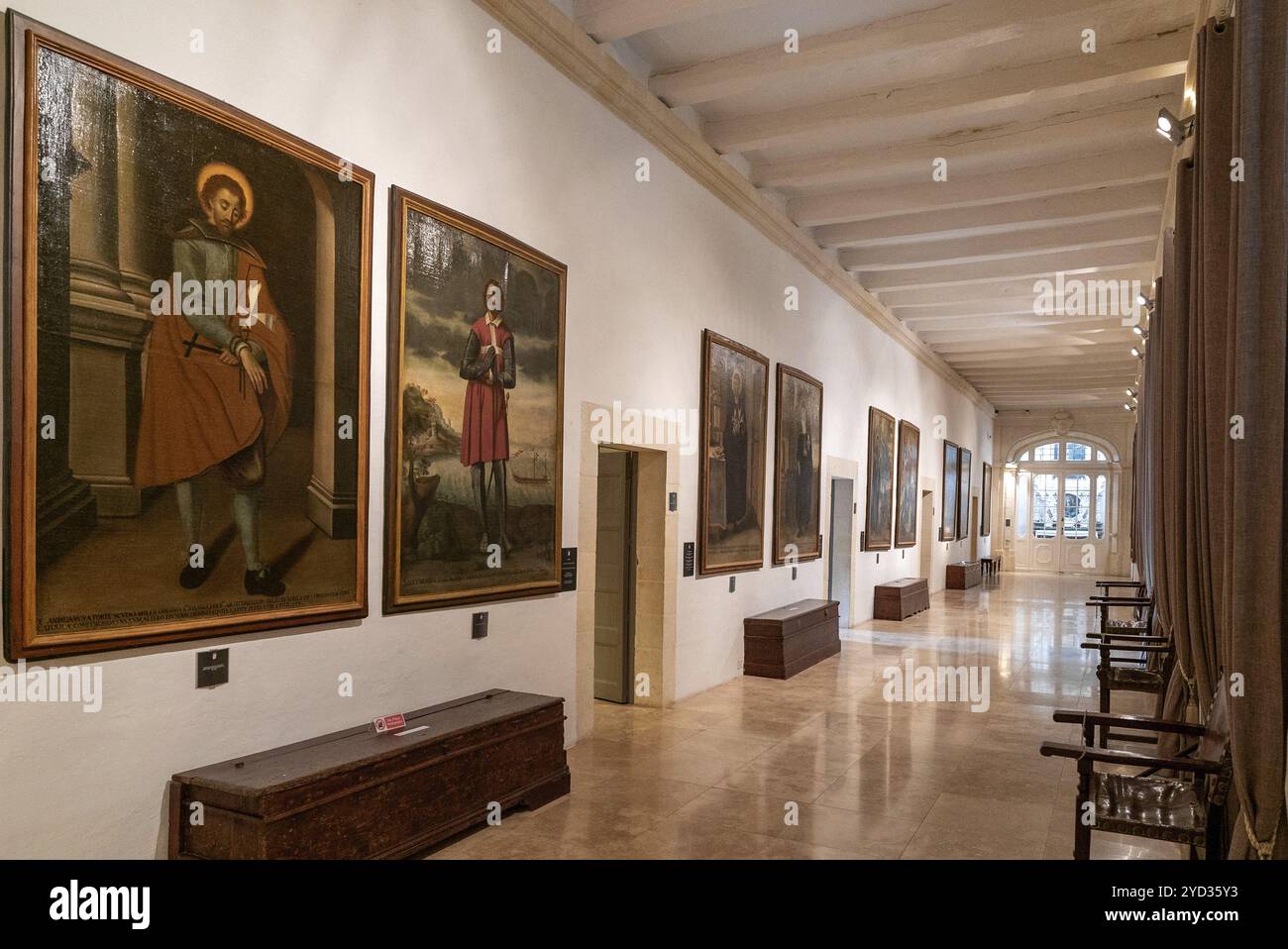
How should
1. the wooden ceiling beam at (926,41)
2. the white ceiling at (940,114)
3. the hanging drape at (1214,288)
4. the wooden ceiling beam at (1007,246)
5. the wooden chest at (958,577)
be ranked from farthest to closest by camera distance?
the wooden chest at (958,577) < the wooden ceiling beam at (1007,246) < the white ceiling at (940,114) < the wooden ceiling beam at (926,41) < the hanging drape at (1214,288)

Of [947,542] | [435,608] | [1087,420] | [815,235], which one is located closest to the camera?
[435,608]

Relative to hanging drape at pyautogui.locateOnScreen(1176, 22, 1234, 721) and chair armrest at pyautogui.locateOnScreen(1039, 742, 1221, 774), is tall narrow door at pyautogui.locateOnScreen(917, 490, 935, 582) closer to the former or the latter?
hanging drape at pyautogui.locateOnScreen(1176, 22, 1234, 721)

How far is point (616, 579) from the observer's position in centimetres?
924

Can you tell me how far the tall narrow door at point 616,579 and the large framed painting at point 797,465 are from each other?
120 inches

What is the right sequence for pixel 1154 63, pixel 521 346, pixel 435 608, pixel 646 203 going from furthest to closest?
pixel 646 203
pixel 1154 63
pixel 521 346
pixel 435 608

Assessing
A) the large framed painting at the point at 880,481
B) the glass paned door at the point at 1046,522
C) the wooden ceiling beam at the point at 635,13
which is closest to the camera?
the wooden ceiling beam at the point at 635,13

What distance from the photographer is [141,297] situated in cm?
404

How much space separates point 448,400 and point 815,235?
8426 millimetres

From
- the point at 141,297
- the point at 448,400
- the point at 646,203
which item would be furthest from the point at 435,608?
the point at 646,203

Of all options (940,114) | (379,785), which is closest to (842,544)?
(940,114)

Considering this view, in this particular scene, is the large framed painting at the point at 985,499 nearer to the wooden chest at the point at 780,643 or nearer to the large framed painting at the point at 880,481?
the large framed painting at the point at 880,481

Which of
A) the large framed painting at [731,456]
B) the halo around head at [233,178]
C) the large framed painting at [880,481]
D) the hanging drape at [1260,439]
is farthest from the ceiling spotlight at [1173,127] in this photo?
the large framed painting at [880,481]

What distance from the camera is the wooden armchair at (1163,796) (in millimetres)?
4090

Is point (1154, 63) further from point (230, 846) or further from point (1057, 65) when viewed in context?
point (230, 846)
